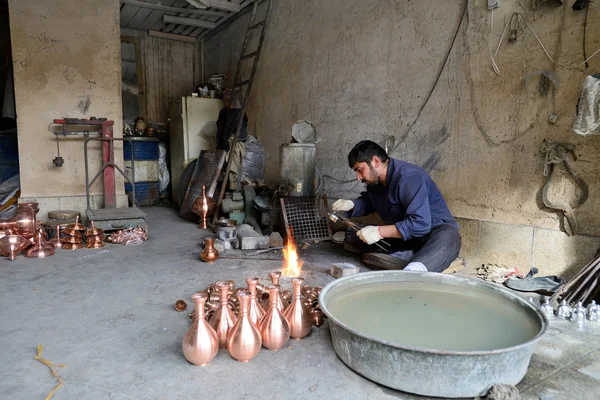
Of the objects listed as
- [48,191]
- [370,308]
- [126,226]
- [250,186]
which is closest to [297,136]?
[250,186]

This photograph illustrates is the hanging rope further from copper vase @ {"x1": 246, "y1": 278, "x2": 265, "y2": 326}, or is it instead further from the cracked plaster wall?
the cracked plaster wall

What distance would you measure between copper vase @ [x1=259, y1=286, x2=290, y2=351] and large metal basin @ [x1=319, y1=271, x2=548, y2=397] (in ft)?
0.78

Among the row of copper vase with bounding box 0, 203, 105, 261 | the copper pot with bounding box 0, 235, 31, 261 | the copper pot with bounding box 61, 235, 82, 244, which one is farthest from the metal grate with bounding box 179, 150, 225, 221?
the copper pot with bounding box 0, 235, 31, 261

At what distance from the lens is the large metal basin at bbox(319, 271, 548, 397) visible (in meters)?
1.50

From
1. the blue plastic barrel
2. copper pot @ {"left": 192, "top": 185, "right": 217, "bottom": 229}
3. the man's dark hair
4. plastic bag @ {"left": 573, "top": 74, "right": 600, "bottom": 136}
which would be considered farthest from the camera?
the blue plastic barrel

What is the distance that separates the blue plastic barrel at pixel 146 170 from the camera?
7234 millimetres

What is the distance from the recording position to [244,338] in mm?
1812

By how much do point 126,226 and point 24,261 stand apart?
114cm

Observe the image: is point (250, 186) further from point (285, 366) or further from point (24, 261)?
point (285, 366)

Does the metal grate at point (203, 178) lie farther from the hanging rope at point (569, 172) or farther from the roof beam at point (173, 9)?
the hanging rope at point (569, 172)

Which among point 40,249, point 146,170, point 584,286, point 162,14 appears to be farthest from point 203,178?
point 584,286

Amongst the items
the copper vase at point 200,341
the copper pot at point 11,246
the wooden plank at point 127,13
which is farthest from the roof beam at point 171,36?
the copper vase at point 200,341

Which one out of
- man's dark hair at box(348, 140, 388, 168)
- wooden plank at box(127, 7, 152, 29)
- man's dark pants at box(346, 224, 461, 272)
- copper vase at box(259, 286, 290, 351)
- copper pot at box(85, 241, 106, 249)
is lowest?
copper pot at box(85, 241, 106, 249)

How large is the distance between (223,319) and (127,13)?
7.36m
